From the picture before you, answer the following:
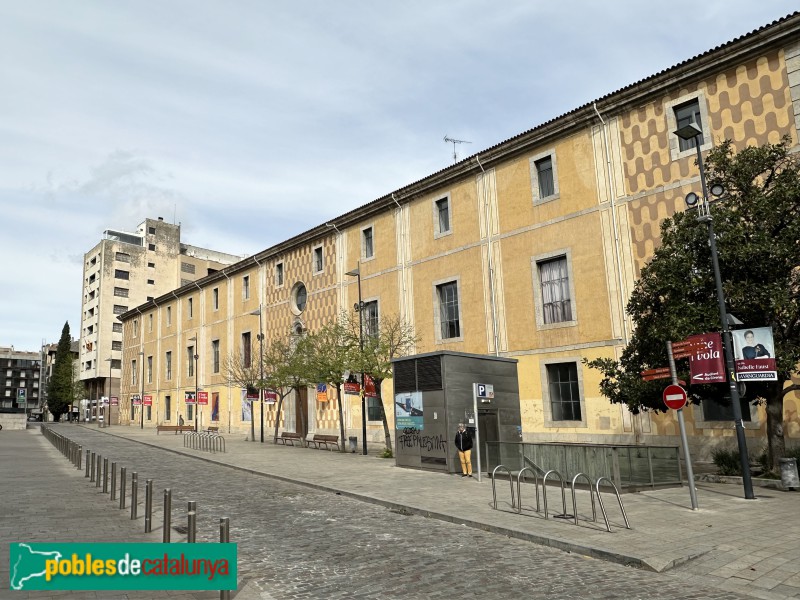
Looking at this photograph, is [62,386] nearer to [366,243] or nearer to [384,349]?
[366,243]

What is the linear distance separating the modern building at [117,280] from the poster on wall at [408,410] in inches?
2568

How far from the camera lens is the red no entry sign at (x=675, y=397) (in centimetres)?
1162

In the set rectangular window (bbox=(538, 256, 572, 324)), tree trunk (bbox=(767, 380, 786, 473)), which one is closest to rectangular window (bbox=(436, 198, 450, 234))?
rectangular window (bbox=(538, 256, 572, 324))

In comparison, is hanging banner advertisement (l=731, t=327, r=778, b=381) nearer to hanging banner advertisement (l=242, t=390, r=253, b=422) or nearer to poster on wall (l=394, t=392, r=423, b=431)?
poster on wall (l=394, t=392, r=423, b=431)

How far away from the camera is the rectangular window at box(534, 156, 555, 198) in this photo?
962 inches

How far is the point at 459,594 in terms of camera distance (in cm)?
672

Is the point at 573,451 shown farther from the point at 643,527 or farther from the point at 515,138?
the point at 515,138

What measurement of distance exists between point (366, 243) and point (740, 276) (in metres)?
21.9

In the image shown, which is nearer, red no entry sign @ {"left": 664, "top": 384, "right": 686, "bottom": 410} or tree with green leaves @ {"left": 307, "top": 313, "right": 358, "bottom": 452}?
red no entry sign @ {"left": 664, "top": 384, "right": 686, "bottom": 410}

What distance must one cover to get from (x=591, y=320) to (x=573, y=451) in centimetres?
899

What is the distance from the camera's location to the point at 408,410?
65.6 feet

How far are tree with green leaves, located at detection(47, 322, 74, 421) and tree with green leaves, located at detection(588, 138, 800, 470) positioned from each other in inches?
3679

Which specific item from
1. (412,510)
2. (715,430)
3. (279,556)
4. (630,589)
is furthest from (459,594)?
(715,430)

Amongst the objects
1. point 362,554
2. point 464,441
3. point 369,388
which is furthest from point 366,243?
point 362,554
